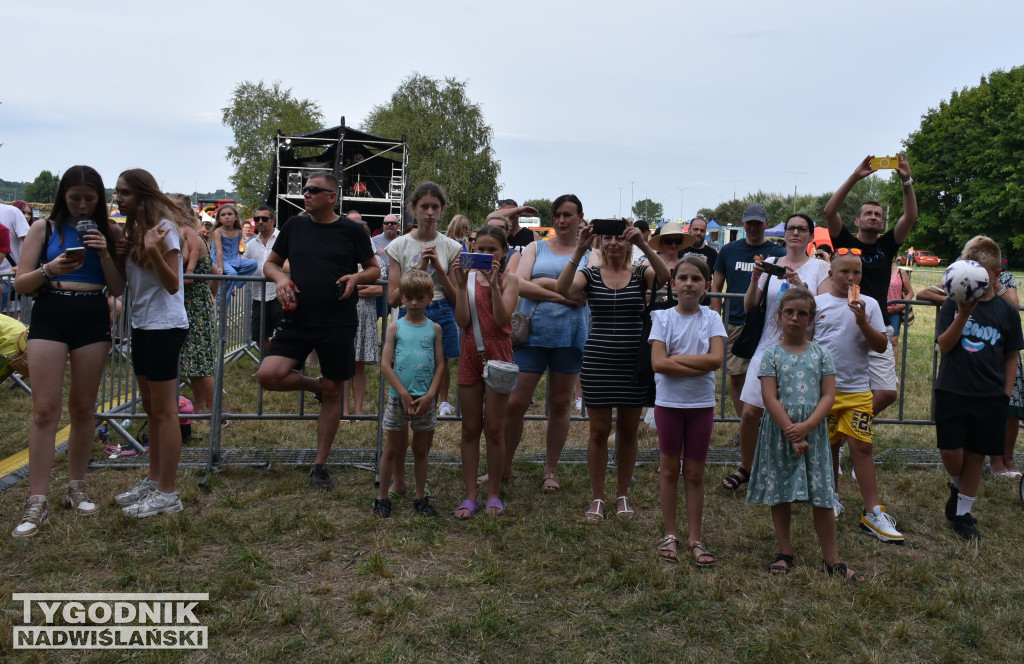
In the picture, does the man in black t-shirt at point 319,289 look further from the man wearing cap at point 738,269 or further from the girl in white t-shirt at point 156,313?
the man wearing cap at point 738,269

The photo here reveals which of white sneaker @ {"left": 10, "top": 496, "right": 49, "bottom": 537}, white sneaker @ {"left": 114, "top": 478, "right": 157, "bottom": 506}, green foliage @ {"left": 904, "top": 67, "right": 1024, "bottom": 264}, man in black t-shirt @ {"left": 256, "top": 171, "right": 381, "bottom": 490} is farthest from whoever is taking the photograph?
green foliage @ {"left": 904, "top": 67, "right": 1024, "bottom": 264}

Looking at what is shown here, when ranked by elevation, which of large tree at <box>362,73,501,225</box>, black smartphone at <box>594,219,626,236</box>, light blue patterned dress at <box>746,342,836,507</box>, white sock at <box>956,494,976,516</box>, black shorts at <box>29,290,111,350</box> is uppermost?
large tree at <box>362,73,501,225</box>

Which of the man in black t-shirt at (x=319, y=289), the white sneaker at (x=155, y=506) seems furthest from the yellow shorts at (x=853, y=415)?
the white sneaker at (x=155, y=506)

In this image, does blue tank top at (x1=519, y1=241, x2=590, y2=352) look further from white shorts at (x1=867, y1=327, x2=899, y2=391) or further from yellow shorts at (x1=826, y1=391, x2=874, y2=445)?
white shorts at (x1=867, y1=327, x2=899, y2=391)

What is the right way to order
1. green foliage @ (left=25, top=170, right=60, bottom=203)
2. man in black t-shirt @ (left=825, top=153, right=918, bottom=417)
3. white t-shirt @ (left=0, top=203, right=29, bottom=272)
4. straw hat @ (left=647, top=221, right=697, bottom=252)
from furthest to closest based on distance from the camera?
1. green foliage @ (left=25, top=170, right=60, bottom=203)
2. white t-shirt @ (left=0, top=203, right=29, bottom=272)
3. straw hat @ (left=647, top=221, right=697, bottom=252)
4. man in black t-shirt @ (left=825, top=153, right=918, bottom=417)

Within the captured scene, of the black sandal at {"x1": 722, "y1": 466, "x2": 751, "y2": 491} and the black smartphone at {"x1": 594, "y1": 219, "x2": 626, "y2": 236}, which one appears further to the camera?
the black sandal at {"x1": 722, "y1": 466, "x2": 751, "y2": 491}

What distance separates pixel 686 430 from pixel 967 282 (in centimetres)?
196

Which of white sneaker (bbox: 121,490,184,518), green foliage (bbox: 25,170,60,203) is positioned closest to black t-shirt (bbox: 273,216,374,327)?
white sneaker (bbox: 121,490,184,518)

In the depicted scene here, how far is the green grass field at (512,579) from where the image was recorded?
323cm

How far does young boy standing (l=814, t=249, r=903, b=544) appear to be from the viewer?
460cm

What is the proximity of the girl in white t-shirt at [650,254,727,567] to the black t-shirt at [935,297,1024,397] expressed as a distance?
1731 millimetres

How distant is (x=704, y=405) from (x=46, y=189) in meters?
123

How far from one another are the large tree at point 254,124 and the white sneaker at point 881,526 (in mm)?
52768

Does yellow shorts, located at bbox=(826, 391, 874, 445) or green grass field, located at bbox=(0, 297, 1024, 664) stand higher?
yellow shorts, located at bbox=(826, 391, 874, 445)
